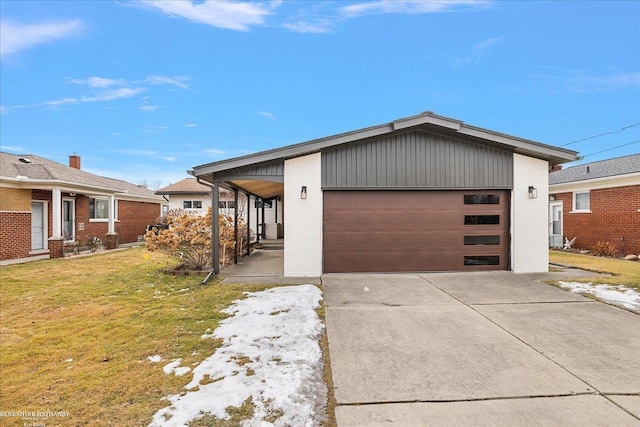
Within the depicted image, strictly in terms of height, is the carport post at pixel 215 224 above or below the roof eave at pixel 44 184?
below

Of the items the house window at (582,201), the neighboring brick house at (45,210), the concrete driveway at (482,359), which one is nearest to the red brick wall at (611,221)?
the house window at (582,201)

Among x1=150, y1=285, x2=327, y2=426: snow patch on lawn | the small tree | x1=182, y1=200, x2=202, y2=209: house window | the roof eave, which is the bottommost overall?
x1=150, y1=285, x2=327, y2=426: snow patch on lawn

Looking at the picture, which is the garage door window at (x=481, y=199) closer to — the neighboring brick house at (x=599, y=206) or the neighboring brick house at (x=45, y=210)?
the neighboring brick house at (x=599, y=206)

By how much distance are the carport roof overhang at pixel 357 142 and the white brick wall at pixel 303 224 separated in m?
0.32

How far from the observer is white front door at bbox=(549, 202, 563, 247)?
15930mm

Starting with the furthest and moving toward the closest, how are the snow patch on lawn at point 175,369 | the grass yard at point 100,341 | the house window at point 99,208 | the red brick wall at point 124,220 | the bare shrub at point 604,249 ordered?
the house window at point 99,208 < the red brick wall at point 124,220 < the bare shrub at point 604,249 < the snow patch on lawn at point 175,369 < the grass yard at point 100,341

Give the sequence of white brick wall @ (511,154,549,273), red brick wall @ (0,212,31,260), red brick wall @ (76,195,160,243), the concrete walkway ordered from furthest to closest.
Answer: red brick wall @ (76,195,160,243)
red brick wall @ (0,212,31,260)
white brick wall @ (511,154,549,273)
the concrete walkway

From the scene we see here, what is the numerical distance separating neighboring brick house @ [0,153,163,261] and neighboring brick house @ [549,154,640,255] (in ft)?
72.1

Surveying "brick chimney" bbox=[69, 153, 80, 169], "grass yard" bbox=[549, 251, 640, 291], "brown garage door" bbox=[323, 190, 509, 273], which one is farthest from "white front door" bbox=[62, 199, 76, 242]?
"grass yard" bbox=[549, 251, 640, 291]

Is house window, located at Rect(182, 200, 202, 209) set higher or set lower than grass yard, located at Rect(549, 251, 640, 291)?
higher

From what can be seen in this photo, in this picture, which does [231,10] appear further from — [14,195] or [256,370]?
[256,370]

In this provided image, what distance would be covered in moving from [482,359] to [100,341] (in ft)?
16.4

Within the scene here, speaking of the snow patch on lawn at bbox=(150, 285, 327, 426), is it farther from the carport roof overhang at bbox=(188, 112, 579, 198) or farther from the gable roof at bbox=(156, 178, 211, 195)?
the gable roof at bbox=(156, 178, 211, 195)

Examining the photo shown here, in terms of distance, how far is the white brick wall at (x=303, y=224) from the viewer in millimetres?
8594
